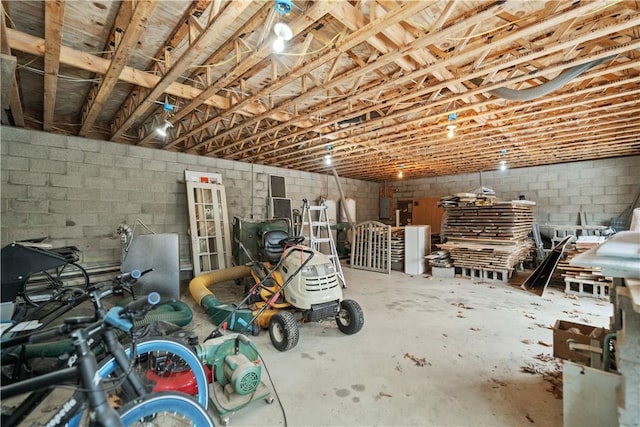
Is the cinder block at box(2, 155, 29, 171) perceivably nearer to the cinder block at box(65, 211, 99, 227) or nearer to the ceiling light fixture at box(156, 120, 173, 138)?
the cinder block at box(65, 211, 99, 227)

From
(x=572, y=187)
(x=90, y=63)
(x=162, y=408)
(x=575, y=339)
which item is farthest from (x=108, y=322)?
(x=572, y=187)

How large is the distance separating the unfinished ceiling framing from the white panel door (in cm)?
111

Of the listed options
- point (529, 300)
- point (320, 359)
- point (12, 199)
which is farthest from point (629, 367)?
point (12, 199)

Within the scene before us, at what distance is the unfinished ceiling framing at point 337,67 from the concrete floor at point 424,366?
271cm

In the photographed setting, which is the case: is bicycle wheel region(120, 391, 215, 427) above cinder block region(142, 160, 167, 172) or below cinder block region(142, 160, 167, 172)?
below

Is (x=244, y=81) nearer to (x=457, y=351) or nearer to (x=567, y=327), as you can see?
(x=457, y=351)

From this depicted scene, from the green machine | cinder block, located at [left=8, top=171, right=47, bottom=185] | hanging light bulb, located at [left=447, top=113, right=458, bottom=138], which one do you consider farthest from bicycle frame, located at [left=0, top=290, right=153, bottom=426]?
cinder block, located at [left=8, top=171, right=47, bottom=185]

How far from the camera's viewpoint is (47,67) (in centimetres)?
259

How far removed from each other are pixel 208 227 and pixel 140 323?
3.42 meters

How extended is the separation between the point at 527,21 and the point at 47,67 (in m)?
4.12

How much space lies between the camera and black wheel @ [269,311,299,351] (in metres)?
2.75

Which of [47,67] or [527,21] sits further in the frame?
[47,67]

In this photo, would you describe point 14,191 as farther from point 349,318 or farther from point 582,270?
point 582,270

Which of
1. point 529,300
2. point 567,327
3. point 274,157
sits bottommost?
point 529,300
